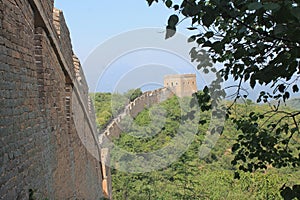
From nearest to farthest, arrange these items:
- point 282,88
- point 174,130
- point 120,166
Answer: point 282,88 → point 174,130 → point 120,166

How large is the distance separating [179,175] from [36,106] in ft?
35.1

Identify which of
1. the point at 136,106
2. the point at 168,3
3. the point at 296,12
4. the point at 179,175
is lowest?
the point at 179,175

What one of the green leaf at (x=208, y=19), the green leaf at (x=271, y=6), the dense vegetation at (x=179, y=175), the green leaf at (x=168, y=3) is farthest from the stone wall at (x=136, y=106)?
the green leaf at (x=271, y=6)

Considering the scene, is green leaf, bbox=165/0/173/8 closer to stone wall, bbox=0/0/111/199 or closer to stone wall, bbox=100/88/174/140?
stone wall, bbox=0/0/111/199

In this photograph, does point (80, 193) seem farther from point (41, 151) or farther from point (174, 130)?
point (174, 130)

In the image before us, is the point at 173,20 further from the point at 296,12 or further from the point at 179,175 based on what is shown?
the point at 179,175

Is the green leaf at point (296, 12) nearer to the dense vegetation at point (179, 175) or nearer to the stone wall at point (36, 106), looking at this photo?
the stone wall at point (36, 106)

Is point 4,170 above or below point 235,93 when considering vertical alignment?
below

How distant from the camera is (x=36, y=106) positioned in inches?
136

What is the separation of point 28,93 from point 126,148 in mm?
9777

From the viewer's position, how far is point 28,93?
3.23 meters

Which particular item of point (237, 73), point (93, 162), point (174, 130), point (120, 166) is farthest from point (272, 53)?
point (120, 166)

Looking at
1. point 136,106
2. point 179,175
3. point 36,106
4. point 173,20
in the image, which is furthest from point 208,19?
point 179,175

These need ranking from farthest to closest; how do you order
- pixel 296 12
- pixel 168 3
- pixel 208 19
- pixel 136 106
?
A: 1. pixel 136 106
2. pixel 168 3
3. pixel 208 19
4. pixel 296 12
